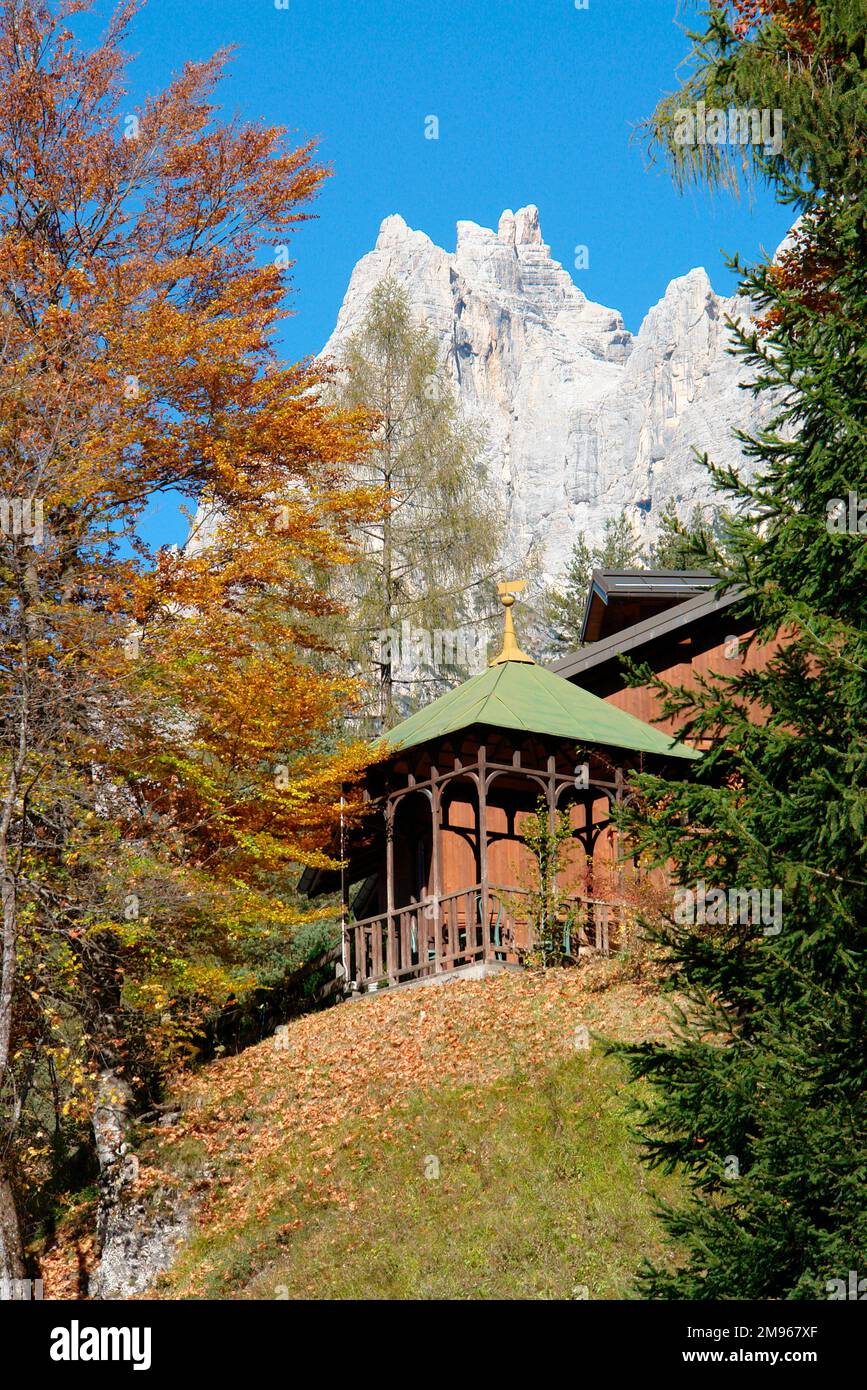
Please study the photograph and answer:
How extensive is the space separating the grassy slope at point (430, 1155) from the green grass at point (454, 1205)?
0.02 m

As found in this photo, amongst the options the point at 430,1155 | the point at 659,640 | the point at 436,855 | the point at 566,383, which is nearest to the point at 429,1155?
the point at 430,1155

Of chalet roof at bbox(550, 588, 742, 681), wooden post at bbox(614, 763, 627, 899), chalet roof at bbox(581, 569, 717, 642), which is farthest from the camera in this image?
chalet roof at bbox(581, 569, 717, 642)

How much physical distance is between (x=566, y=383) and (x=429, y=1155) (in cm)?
17027

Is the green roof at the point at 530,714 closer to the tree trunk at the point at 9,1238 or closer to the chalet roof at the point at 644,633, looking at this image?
the chalet roof at the point at 644,633

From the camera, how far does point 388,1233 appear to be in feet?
40.6

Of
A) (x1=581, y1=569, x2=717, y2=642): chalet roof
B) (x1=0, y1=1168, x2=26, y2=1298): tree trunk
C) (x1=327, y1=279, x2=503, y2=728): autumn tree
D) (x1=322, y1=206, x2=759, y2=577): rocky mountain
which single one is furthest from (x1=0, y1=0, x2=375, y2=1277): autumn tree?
(x1=322, y1=206, x2=759, y2=577): rocky mountain

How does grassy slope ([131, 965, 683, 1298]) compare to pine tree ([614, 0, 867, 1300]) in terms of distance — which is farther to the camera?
grassy slope ([131, 965, 683, 1298])

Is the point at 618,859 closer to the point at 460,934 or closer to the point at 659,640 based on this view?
the point at 460,934

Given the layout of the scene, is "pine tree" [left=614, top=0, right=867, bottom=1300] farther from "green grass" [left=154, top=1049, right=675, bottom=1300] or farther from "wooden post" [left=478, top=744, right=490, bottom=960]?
"wooden post" [left=478, top=744, right=490, bottom=960]

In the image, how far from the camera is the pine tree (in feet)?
23.4

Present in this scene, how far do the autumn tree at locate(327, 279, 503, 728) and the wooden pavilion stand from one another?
7839 mm

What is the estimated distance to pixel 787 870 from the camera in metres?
7.34

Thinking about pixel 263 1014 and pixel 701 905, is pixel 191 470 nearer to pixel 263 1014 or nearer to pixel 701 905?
pixel 263 1014
